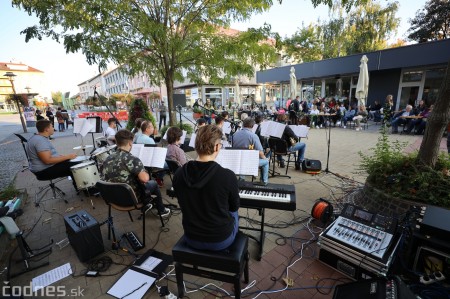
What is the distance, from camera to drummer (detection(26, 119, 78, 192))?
4.03 metres

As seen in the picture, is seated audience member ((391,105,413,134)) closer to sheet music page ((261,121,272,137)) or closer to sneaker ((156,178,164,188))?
sheet music page ((261,121,272,137))

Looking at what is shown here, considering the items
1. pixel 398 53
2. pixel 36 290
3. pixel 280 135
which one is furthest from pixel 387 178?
pixel 398 53

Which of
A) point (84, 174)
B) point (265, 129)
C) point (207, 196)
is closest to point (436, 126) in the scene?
point (265, 129)

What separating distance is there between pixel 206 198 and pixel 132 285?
156 cm

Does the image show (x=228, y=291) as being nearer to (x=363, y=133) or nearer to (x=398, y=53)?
(x=363, y=133)

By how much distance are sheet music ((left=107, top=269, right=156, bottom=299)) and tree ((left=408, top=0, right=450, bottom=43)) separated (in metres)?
29.9

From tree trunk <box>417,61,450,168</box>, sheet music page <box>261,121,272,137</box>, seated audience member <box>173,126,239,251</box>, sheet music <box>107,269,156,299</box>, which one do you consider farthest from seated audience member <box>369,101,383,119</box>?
sheet music <box>107,269,156,299</box>

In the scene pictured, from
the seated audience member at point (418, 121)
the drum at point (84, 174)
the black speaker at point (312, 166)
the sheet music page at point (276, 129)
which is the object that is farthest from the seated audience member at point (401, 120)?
the drum at point (84, 174)

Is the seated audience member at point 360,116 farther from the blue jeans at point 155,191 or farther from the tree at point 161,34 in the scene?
the blue jeans at point 155,191

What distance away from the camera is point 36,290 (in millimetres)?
2402

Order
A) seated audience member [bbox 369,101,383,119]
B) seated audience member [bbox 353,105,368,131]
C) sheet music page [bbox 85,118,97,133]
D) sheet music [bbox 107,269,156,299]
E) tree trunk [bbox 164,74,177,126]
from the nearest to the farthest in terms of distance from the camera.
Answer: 1. sheet music [bbox 107,269,156,299]
2. sheet music page [bbox 85,118,97,133]
3. tree trunk [bbox 164,74,177,126]
4. seated audience member [bbox 353,105,368,131]
5. seated audience member [bbox 369,101,383,119]

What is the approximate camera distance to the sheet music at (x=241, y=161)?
9.43 ft

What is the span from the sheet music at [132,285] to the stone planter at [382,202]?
132 inches

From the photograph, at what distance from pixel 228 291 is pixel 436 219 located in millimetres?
2342
